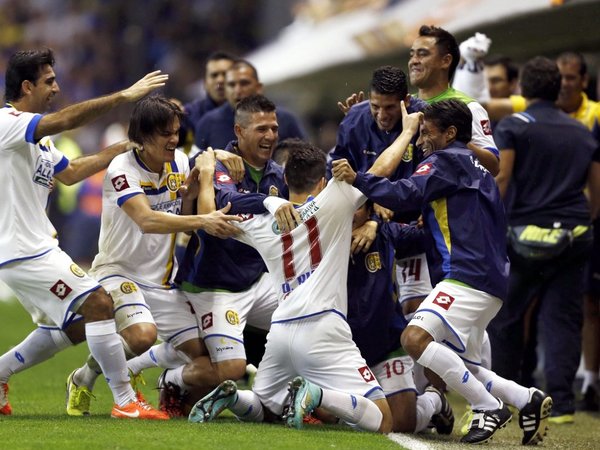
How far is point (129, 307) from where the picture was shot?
7.99m

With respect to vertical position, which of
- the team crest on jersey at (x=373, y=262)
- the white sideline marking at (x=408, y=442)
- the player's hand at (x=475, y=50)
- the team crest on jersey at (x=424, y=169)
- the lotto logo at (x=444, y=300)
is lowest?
the white sideline marking at (x=408, y=442)

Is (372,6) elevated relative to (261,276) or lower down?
elevated

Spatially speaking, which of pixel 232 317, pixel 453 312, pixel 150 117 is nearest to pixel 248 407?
pixel 232 317

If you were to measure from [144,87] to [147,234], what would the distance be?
1.15 m

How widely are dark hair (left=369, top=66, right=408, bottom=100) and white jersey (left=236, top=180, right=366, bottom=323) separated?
3.28ft

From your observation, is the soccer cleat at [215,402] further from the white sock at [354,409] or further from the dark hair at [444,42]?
the dark hair at [444,42]

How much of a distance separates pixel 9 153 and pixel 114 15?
758 inches

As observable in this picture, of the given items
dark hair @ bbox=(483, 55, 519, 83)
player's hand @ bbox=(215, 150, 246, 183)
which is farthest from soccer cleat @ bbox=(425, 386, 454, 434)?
dark hair @ bbox=(483, 55, 519, 83)

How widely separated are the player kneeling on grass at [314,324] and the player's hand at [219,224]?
5.5 inches

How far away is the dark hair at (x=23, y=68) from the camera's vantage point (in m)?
7.71

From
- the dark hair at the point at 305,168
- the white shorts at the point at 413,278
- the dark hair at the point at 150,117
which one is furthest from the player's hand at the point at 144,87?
the white shorts at the point at 413,278

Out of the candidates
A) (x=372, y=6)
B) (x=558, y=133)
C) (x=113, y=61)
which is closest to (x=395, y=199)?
(x=558, y=133)

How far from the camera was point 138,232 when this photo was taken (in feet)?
26.7

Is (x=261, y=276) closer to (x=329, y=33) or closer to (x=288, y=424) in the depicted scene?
(x=288, y=424)
